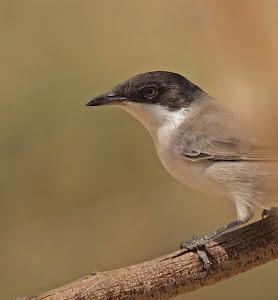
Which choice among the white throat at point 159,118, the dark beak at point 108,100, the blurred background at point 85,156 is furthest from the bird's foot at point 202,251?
the blurred background at point 85,156

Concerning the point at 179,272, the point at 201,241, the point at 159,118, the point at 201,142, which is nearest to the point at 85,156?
the point at 159,118

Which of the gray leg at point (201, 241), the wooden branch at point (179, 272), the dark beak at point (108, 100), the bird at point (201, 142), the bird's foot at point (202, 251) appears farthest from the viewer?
the dark beak at point (108, 100)

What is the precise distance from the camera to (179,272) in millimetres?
1899

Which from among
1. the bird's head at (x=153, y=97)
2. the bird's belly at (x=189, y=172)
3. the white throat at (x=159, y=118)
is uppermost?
the bird's head at (x=153, y=97)

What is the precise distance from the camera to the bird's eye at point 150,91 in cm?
246

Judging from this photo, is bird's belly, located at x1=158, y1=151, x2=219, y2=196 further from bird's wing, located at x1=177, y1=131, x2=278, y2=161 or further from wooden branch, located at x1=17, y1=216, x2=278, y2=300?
wooden branch, located at x1=17, y1=216, x2=278, y2=300

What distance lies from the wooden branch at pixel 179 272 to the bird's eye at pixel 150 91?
725 mm

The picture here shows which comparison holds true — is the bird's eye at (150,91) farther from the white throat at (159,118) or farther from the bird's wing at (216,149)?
the bird's wing at (216,149)

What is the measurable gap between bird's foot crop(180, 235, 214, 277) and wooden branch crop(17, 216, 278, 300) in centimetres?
2

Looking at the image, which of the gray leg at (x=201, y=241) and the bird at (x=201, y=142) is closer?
the gray leg at (x=201, y=241)

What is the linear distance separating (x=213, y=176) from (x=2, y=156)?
1.65 m

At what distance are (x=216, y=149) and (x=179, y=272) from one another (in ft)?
2.20

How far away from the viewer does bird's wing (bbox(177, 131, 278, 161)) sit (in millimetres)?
2279

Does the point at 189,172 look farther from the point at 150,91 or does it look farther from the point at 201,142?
the point at 150,91
